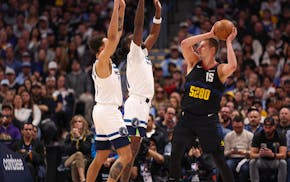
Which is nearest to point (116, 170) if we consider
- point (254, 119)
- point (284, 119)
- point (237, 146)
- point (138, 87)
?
point (138, 87)

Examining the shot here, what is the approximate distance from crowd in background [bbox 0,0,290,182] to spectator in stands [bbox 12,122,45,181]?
0.06ft

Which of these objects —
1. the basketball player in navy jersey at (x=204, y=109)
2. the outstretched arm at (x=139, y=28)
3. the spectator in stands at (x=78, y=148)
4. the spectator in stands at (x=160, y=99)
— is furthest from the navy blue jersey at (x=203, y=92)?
the spectator in stands at (x=160, y=99)

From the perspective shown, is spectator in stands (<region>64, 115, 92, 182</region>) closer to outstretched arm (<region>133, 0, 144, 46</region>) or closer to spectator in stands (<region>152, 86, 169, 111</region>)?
spectator in stands (<region>152, 86, 169, 111</region>)

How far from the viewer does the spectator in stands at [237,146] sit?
43.9 ft

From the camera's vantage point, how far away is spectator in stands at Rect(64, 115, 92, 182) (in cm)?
1333

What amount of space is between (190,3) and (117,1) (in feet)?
39.8

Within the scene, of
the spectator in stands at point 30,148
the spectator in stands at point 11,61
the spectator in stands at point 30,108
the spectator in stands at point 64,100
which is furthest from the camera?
the spectator in stands at point 11,61

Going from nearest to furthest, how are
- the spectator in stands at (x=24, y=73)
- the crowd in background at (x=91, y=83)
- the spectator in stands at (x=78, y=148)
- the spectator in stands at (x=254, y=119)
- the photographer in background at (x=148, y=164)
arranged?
the spectator in stands at (x=78, y=148), the photographer in background at (x=148, y=164), the crowd in background at (x=91, y=83), the spectator in stands at (x=254, y=119), the spectator in stands at (x=24, y=73)

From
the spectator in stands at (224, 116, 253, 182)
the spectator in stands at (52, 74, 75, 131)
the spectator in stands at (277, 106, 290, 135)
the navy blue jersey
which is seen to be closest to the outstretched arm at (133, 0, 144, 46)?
the navy blue jersey

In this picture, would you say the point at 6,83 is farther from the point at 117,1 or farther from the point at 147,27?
the point at 117,1

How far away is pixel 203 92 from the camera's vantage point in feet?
33.1

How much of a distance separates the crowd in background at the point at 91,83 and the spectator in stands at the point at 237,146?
2 cm

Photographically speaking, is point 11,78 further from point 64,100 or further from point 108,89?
point 108,89

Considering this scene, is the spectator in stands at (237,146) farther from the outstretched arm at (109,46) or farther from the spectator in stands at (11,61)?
the spectator in stands at (11,61)
